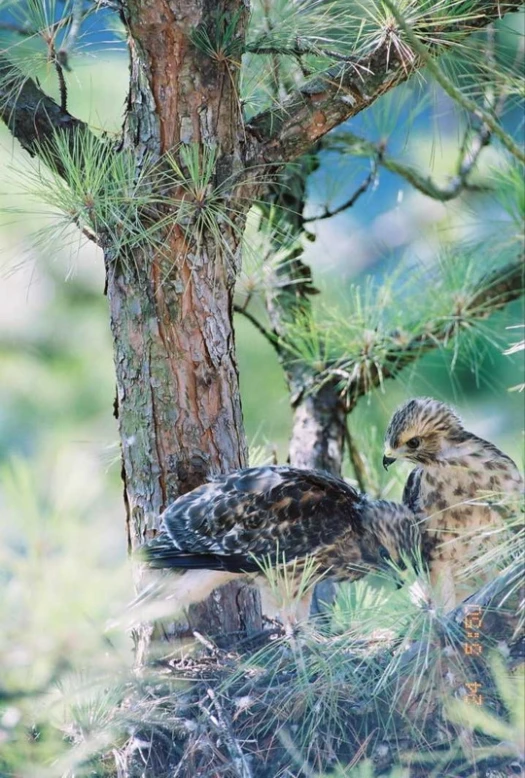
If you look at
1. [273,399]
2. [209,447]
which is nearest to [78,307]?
[273,399]

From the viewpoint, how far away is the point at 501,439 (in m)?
4.22

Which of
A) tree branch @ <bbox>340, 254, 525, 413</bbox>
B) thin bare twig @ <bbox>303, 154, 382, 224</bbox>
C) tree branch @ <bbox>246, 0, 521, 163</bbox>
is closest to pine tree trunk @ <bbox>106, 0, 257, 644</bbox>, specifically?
tree branch @ <bbox>246, 0, 521, 163</bbox>

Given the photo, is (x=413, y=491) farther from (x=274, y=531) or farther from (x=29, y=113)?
(x=29, y=113)

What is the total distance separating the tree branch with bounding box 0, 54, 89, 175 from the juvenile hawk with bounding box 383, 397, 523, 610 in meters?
0.90

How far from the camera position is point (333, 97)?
2.47 m

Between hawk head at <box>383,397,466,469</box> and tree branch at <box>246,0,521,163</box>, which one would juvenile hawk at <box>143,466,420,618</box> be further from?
tree branch at <box>246,0,521,163</box>

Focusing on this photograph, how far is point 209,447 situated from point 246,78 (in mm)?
864

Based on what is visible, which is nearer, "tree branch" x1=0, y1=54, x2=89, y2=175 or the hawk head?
"tree branch" x1=0, y1=54, x2=89, y2=175

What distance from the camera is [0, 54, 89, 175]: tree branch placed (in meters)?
2.50

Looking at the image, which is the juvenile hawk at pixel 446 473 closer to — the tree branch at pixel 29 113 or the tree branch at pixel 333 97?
the tree branch at pixel 333 97

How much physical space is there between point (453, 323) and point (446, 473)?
587mm

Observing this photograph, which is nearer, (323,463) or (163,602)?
(163,602)

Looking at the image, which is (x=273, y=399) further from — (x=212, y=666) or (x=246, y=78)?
(x=212, y=666)
